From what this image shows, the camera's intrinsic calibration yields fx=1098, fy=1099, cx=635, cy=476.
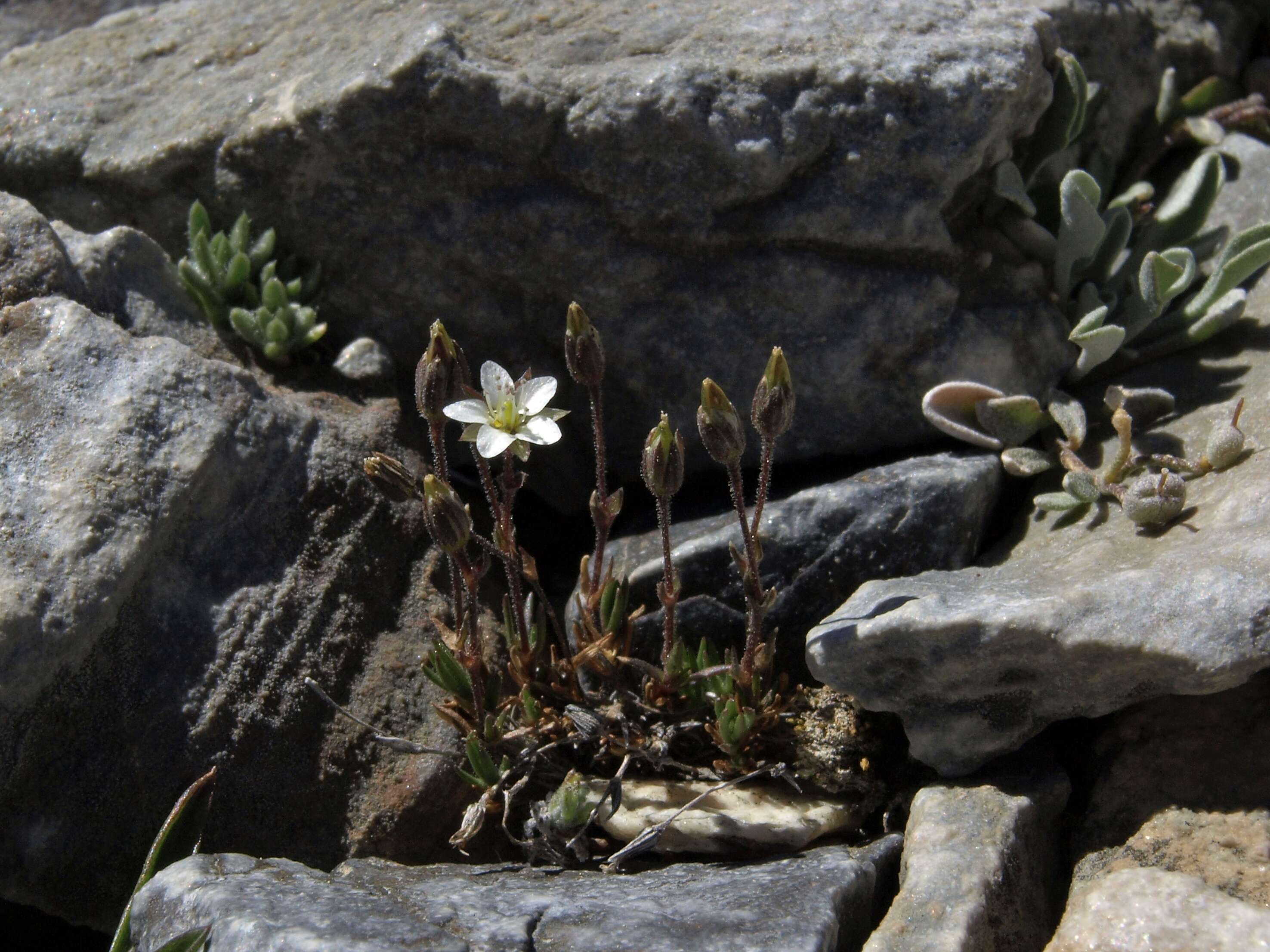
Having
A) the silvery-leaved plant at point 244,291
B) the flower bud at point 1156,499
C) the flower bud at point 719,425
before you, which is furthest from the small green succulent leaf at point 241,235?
the flower bud at point 1156,499

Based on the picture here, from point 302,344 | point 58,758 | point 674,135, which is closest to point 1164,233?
point 674,135

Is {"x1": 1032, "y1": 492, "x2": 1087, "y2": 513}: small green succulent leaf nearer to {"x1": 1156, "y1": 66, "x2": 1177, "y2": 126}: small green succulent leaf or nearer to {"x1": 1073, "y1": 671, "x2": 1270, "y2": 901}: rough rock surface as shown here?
{"x1": 1073, "y1": 671, "x2": 1270, "y2": 901}: rough rock surface

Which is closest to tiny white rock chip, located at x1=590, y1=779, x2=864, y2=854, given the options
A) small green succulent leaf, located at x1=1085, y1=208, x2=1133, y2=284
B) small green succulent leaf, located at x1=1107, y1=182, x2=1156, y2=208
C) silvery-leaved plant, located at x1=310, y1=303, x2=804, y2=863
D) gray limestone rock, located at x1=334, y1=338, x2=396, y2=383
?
silvery-leaved plant, located at x1=310, y1=303, x2=804, y2=863

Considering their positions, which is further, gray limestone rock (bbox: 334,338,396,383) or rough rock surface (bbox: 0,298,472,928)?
gray limestone rock (bbox: 334,338,396,383)

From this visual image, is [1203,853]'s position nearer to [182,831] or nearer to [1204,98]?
[182,831]

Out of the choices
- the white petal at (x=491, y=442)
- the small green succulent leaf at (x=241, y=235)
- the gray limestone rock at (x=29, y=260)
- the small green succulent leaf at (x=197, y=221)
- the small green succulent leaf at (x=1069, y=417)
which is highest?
the gray limestone rock at (x=29, y=260)

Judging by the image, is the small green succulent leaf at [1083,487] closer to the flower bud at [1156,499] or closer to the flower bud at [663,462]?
the flower bud at [1156,499]

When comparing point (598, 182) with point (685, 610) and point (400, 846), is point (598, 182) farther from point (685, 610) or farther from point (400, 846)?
point (400, 846)
